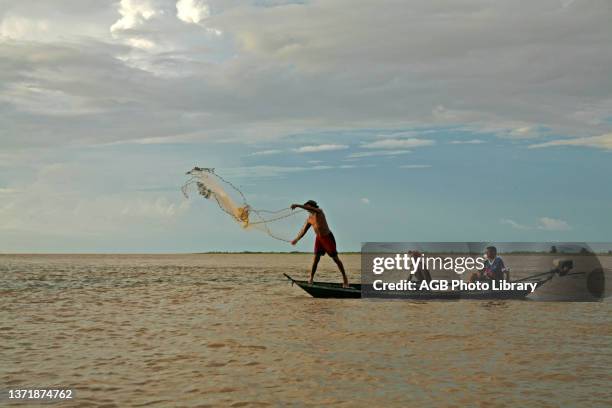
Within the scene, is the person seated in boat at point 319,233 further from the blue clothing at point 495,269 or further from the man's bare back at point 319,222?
the blue clothing at point 495,269

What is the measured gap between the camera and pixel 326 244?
859 inches

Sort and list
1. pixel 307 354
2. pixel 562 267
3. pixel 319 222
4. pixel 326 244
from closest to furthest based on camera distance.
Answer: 1. pixel 307 354
2. pixel 319 222
3. pixel 326 244
4. pixel 562 267

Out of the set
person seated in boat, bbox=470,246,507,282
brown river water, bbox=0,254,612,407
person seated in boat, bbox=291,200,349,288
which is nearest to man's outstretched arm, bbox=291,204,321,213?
person seated in boat, bbox=291,200,349,288

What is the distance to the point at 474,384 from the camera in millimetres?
8727

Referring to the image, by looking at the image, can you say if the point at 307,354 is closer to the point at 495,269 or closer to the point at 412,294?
the point at 412,294

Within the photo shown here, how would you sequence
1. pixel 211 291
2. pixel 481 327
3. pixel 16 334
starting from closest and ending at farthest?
pixel 16 334 → pixel 481 327 → pixel 211 291

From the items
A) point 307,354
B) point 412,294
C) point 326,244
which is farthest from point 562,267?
point 307,354

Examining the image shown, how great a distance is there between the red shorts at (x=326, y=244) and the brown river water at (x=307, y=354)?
2821 millimetres

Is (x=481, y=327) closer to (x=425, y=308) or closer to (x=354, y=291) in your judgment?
(x=425, y=308)

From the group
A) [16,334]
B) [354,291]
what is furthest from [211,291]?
[16,334]

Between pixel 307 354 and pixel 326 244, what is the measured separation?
36.0 ft

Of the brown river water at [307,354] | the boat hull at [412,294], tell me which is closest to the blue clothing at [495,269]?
the boat hull at [412,294]

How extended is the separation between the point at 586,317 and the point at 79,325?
13.9 m

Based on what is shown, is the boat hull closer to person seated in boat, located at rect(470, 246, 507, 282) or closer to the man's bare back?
person seated in boat, located at rect(470, 246, 507, 282)
